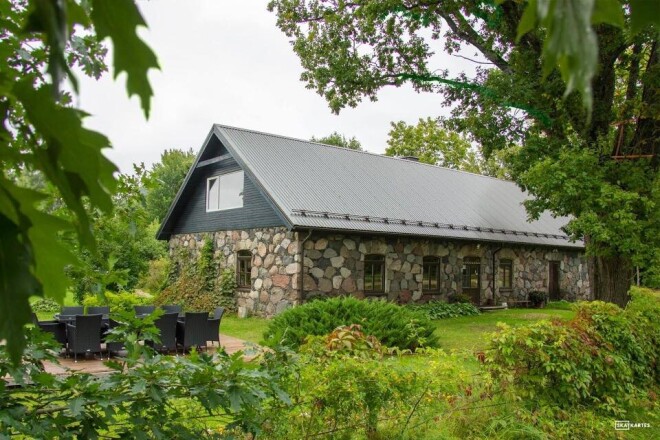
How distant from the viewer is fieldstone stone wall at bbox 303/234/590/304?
526 inches

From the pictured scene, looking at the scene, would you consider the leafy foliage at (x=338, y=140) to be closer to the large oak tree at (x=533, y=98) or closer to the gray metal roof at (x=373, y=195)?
the gray metal roof at (x=373, y=195)

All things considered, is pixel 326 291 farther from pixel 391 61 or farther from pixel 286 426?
pixel 286 426

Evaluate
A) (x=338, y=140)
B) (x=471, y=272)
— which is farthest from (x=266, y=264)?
(x=338, y=140)

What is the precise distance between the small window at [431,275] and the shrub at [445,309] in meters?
0.47

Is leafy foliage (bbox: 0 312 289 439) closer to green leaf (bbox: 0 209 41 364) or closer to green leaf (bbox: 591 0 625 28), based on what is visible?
green leaf (bbox: 0 209 41 364)

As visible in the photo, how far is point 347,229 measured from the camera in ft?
43.4

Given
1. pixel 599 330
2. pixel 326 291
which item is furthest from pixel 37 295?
pixel 326 291

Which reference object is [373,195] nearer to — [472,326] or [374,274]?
[374,274]

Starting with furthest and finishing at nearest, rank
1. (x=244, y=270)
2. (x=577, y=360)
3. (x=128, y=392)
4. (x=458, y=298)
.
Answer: (x=458, y=298)
(x=244, y=270)
(x=577, y=360)
(x=128, y=392)

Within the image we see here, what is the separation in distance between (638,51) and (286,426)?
10.1 meters

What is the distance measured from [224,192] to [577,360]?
1262cm

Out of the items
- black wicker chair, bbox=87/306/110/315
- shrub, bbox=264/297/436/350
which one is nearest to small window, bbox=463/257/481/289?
shrub, bbox=264/297/436/350

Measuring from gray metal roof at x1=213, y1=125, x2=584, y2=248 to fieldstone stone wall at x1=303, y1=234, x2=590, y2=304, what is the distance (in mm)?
492

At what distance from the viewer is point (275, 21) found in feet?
40.1
